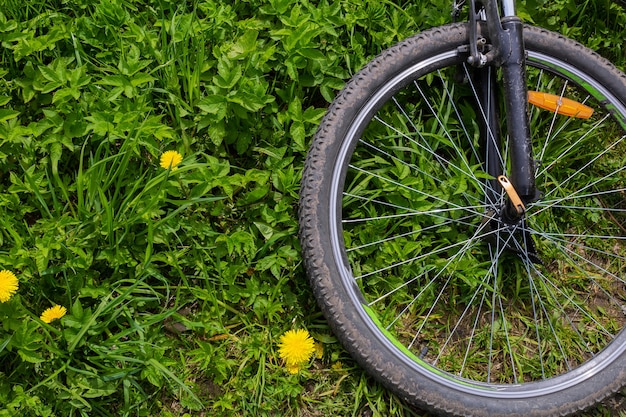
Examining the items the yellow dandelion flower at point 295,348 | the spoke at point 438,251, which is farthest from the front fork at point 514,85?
the yellow dandelion flower at point 295,348

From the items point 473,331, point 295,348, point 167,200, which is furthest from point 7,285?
point 473,331

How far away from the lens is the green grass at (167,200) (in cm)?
227

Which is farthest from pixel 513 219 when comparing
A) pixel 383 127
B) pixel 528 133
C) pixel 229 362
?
pixel 229 362

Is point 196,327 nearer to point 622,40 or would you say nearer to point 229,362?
point 229,362

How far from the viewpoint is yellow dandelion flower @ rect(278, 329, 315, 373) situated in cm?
231

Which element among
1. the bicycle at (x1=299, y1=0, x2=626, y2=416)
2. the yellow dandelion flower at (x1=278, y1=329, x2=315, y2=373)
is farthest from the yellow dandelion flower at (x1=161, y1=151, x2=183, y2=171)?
the yellow dandelion flower at (x1=278, y1=329, x2=315, y2=373)

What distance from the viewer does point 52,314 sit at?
221 cm

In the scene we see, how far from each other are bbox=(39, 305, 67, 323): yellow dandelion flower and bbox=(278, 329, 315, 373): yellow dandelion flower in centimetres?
79

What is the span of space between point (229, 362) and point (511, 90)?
1.44m

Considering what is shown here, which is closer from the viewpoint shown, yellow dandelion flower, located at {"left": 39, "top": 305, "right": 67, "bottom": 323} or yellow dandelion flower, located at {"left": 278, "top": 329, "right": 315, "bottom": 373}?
yellow dandelion flower, located at {"left": 39, "top": 305, "right": 67, "bottom": 323}

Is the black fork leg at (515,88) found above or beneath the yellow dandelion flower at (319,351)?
above

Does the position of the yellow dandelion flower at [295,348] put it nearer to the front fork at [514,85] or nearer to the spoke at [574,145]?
the front fork at [514,85]

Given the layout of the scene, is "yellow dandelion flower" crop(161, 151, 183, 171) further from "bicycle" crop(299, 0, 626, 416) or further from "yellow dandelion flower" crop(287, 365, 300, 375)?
"yellow dandelion flower" crop(287, 365, 300, 375)

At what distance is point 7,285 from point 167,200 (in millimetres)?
618
